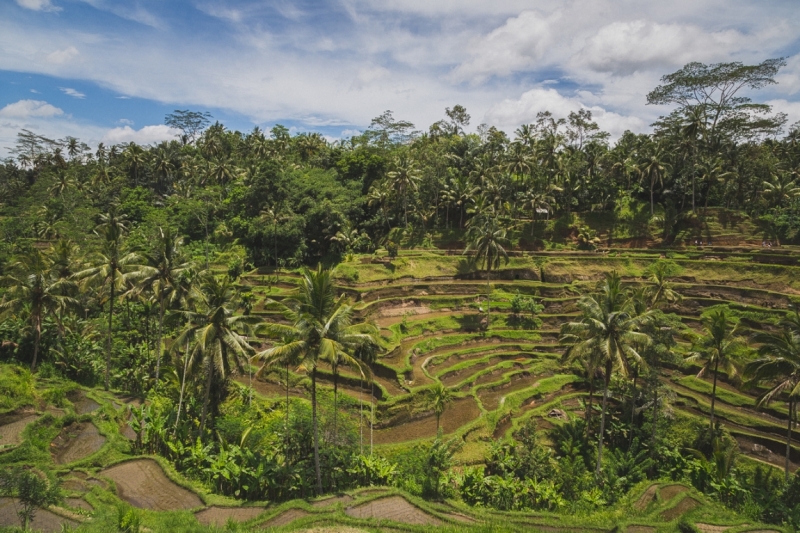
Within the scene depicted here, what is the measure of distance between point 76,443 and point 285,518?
14420mm

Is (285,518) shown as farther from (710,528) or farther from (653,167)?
(653,167)

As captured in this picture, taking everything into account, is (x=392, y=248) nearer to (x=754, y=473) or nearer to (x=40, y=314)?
(x=40, y=314)

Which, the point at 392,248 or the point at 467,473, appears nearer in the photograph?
the point at 467,473

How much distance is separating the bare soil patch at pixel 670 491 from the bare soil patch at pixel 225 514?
805 inches

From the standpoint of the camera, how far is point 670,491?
24547 mm

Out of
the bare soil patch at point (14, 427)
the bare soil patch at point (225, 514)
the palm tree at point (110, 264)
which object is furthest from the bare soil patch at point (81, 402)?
the bare soil patch at point (225, 514)

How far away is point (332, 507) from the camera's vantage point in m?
19.1

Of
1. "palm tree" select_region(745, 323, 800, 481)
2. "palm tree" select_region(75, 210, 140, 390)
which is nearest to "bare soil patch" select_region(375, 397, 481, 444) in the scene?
"palm tree" select_region(745, 323, 800, 481)

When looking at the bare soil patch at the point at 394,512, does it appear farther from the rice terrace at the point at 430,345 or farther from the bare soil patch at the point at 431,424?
the bare soil patch at the point at 431,424

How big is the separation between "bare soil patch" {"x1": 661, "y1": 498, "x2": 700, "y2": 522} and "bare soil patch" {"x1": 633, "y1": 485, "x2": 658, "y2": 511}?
1.21m

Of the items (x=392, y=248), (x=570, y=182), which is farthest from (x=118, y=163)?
(x=570, y=182)

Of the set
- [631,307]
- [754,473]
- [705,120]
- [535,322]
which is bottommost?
[754,473]

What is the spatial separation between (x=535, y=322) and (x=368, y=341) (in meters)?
31.1

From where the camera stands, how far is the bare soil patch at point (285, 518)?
59.4 feet
